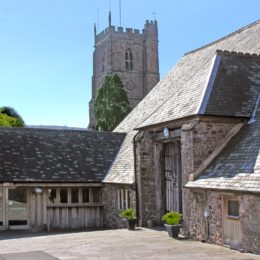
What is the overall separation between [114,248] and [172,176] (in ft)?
19.3

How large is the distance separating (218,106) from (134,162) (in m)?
5.82

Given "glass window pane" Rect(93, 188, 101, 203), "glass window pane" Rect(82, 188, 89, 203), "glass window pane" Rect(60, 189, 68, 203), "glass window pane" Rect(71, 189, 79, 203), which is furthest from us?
"glass window pane" Rect(93, 188, 101, 203)

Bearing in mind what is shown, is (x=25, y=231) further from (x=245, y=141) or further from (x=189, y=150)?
(x=245, y=141)

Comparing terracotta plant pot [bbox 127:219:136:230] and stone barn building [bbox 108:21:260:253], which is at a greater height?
stone barn building [bbox 108:21:260:253]

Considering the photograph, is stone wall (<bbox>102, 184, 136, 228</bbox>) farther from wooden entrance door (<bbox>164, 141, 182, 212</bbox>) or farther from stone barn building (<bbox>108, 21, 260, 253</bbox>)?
wooden entrance door (<bbox>164, 141, 182, 212</bbox>)

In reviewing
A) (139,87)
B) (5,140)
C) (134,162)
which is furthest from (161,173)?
(139,87)

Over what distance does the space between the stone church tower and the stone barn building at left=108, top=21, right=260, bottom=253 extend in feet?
179

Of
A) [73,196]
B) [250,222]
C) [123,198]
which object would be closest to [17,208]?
[73,196]

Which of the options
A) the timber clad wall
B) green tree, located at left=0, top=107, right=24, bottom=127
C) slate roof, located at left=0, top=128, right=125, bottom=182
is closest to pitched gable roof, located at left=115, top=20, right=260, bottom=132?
slate roof, located at left=0, top=128, right=125, bottom=182

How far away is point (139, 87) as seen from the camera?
260 ft

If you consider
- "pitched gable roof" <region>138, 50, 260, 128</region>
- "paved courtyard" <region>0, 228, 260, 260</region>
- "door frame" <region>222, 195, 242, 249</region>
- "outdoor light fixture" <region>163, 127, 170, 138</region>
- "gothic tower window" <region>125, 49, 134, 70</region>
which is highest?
"gothic tower window" <region>125, 49, 134, 70</region>

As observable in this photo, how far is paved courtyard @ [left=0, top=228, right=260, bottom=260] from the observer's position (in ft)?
44.9

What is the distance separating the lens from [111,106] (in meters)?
47.6

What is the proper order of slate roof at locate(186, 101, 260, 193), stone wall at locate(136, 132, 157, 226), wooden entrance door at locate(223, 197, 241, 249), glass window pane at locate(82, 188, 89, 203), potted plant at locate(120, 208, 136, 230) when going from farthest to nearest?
1. glass window pane at locate(82, 188, 89, 203)
2. stone wall at locate(136, 132, 157, 226)
3. potted plant at locate(120, 208, 136, 230)
4. wooden entrance door at locate(223, 197, 241, 249)
5. slate roof at locate(186, 101, 260, 193)
